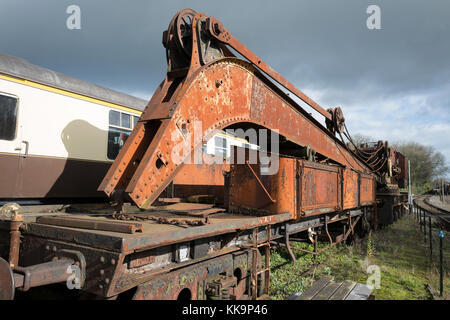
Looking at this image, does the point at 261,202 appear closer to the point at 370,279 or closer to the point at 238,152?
the point at 238,152

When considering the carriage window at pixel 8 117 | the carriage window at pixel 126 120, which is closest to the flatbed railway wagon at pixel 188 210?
the carriage window at pixel 8 117

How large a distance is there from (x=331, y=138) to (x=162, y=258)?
18.1 ft

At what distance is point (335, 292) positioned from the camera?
3.80 metres

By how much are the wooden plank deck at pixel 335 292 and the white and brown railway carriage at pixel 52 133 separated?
13.3 feet

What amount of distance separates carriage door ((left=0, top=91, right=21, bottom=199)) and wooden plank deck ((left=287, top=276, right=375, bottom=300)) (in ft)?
13.9

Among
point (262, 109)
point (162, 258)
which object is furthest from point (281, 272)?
point (162, 258)

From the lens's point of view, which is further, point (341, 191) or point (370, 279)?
point (341, 191)

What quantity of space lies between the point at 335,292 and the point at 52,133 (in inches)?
193

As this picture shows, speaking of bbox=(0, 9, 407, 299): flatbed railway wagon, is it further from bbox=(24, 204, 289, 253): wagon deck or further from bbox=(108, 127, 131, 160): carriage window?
bbox=(108, 127, 131, 160): carriage window

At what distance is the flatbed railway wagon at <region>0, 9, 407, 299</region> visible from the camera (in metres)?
2.50

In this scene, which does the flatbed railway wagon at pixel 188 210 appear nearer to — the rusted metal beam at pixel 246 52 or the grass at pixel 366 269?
the rusted metal beam at pixel 246 52

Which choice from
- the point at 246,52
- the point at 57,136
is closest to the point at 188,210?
the point at 246,52

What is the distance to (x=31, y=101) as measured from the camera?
16.3 ft

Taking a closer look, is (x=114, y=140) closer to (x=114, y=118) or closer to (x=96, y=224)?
(x=114, y=118)
